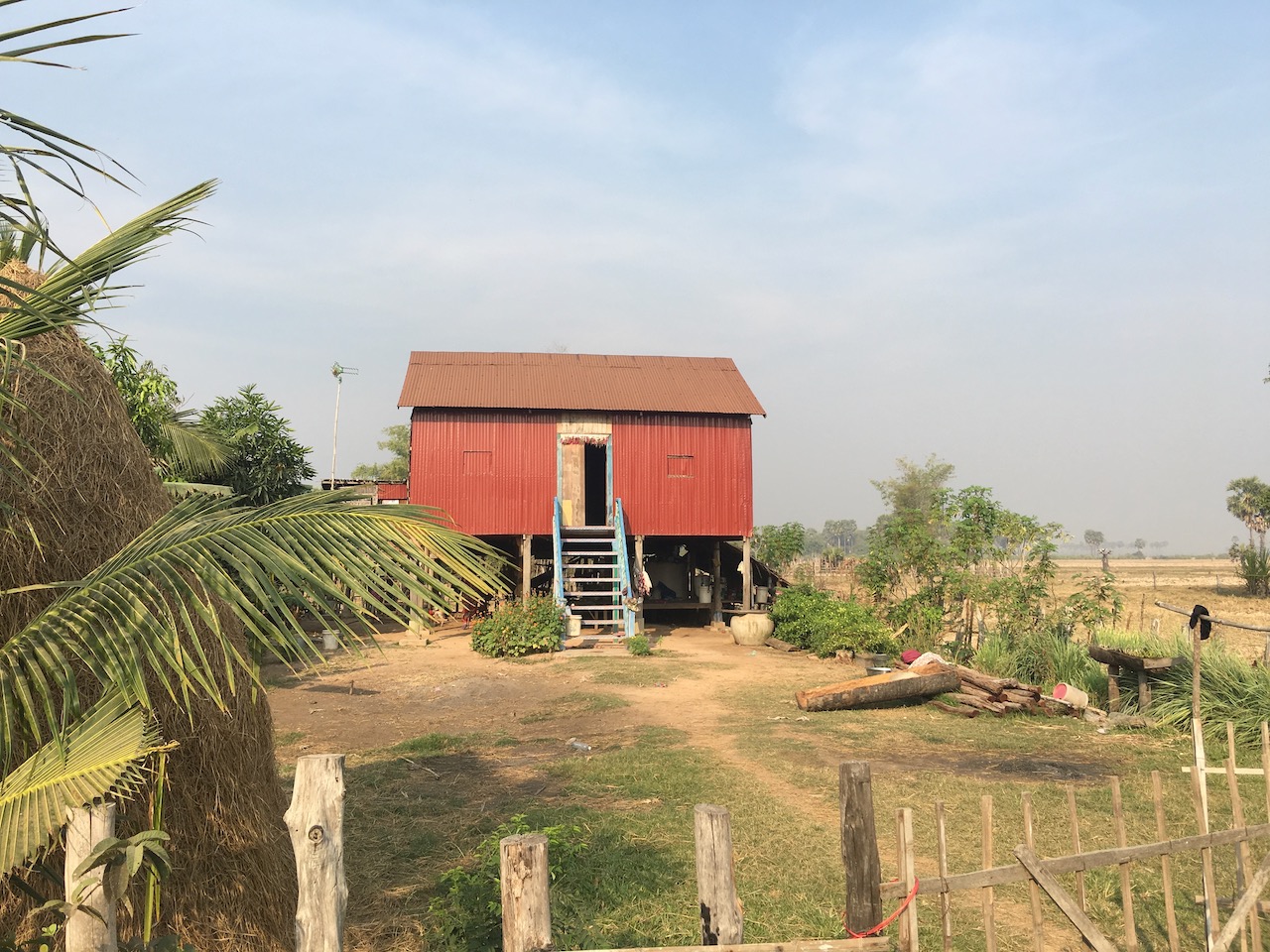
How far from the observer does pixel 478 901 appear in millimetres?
5355

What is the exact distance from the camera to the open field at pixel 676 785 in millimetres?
5734

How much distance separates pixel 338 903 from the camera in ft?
11.5

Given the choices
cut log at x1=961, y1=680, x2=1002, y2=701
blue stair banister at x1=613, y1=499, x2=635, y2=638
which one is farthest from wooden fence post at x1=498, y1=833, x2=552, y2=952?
blue stair banister at x1=613, y1=499, x2=635, y2=638

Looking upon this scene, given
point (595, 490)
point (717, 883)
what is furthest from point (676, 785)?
point (595, 490)

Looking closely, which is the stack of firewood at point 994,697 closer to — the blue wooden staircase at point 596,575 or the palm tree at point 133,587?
the blue wooden staircase at point 596,575

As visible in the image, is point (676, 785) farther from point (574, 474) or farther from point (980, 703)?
point (574, 474)

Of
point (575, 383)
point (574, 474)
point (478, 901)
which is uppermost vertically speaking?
point (575, 383)

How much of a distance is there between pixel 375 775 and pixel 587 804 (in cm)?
250

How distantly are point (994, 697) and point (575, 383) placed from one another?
13359 mm

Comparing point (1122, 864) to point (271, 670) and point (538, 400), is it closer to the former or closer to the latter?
point (271, 670)

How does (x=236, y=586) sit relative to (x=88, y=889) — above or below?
above

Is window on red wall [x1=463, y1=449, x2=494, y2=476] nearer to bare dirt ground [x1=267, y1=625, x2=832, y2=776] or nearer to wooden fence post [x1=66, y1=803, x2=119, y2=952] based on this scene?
bare dirt ground [x1=267, y1=625, x2=832, y2=776]

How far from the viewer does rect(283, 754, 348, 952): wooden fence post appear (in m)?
3.45

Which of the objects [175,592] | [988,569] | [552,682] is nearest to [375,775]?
[552,682]
